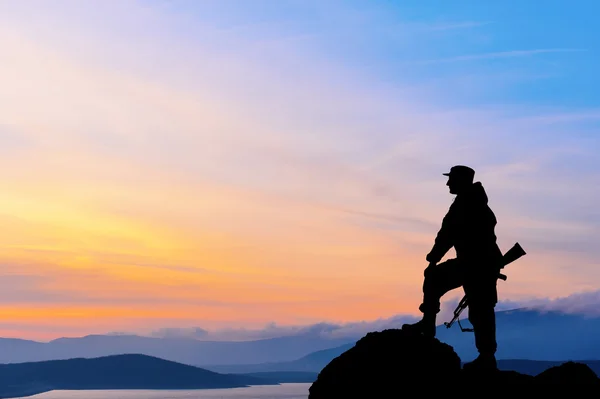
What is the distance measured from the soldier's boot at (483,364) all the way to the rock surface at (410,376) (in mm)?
169

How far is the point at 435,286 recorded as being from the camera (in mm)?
19984

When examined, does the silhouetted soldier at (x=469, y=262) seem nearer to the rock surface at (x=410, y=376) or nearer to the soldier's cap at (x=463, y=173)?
the soldier's cap at (x=463, y=173)

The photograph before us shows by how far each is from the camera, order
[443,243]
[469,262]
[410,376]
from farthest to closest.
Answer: [443,243] < [469,262] < [410,376]

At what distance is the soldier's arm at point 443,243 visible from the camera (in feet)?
65.3

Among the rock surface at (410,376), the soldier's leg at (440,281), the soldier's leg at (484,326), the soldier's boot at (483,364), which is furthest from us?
the soldier's leg at (440,281)

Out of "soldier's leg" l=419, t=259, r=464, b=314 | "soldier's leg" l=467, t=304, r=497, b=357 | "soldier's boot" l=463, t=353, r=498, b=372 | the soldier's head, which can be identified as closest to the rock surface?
"soldier's boot" l=463, t=353, r=498, b=372

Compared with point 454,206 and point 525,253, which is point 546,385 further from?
point 454,206

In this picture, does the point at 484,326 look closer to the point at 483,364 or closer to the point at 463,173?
the point at 483,364


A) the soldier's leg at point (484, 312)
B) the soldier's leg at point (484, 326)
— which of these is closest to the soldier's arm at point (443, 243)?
the soldier's leg at point (484, 312)

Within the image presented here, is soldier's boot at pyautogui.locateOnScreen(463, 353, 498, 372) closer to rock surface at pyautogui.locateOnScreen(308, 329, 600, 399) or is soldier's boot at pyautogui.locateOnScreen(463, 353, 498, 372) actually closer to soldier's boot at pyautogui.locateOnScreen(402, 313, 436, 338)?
rock surface at pyautogui.locateOnScreen(308, 329, 600, 399)

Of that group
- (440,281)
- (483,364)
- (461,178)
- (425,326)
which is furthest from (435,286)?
(461,178)

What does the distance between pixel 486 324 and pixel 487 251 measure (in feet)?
5.76

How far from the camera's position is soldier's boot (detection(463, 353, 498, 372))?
62.5 ft

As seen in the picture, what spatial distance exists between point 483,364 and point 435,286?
2.13 meters
